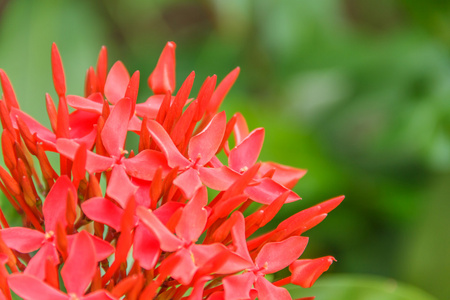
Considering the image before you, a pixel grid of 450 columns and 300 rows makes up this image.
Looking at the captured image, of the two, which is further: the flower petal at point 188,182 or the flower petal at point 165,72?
the flower petal at point 165,72

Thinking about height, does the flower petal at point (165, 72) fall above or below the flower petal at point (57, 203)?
above

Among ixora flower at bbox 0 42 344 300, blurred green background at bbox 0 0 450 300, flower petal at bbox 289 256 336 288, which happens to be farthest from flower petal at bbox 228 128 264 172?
blurred green background at bbox 0 0 450 300

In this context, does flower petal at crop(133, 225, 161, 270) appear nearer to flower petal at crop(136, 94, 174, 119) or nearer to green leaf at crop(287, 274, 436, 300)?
flower petal at crop(136, 94, 174, 119)

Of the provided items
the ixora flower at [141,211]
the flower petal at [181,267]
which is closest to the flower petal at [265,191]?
the ixora flower at [141,211]

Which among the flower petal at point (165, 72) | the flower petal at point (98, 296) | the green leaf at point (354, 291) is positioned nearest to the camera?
the flower petal at point (98, 296)

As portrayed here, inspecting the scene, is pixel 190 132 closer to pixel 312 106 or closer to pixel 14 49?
pixel 14 49

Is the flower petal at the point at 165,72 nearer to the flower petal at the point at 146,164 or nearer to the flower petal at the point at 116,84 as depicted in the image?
the flower petal at the point at 116,84
